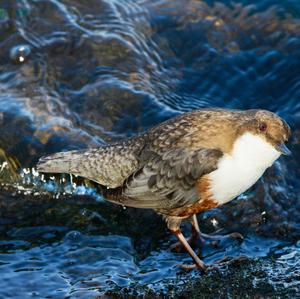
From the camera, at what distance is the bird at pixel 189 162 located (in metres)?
4.44

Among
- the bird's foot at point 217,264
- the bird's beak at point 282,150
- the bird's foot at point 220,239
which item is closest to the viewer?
the bird's beak at point 282,150

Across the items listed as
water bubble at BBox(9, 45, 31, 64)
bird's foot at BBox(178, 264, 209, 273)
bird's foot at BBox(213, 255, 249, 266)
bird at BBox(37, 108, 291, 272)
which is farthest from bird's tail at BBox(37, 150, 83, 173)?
water bubble at BBox(9, 45, 31, 64)

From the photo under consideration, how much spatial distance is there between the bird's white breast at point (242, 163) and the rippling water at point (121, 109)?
604mm

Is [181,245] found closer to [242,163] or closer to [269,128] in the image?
[242,163]

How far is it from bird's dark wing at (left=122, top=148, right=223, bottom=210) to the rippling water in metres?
0.46

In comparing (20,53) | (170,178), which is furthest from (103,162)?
(20,53)

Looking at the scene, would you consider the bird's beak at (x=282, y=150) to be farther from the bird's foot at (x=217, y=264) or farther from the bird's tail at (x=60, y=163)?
the bird's tail at (x=60, y=163)

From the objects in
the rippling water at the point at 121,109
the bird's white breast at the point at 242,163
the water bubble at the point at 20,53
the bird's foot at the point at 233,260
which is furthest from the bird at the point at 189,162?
the water bubble at the point at 20,53

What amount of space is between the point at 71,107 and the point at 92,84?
0.40m

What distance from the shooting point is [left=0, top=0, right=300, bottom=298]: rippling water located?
188 inches

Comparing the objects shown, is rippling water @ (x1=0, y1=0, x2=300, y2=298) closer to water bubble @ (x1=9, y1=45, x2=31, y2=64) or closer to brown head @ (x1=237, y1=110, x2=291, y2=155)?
water bubble @ (x1=9, y1=45, x2=31, y2=64)

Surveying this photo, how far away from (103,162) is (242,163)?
103 centimetres

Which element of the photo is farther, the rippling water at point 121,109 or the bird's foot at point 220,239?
the bird's foot at point 220,239

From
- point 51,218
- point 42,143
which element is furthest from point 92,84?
point 51,218
